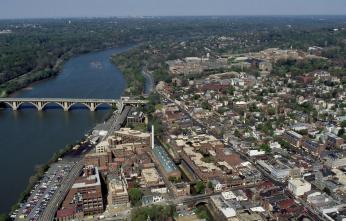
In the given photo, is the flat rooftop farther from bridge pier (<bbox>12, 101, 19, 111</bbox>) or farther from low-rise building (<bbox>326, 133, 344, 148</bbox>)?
bridge pier (<bbox>12, 101, 19, 111</bbox>)

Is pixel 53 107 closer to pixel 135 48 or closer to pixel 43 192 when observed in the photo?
pixel 43 192

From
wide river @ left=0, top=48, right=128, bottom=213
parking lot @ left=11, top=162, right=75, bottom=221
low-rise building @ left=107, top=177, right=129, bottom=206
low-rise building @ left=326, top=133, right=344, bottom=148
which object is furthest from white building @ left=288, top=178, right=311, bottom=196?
wide river @ left=0, top=48, right=128, bottom=213

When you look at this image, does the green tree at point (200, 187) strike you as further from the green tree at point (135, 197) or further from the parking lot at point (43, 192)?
the parking lot at point (43, 192)

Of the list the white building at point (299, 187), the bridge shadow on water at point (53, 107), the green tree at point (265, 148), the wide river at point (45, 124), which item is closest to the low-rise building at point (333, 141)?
the green tree at point (265, 148)

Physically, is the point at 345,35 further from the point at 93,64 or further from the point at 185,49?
the point at 93,64

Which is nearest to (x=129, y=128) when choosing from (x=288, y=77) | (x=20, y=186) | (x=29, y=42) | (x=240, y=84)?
(x=20, y=186)
